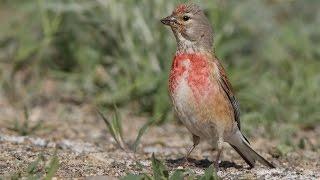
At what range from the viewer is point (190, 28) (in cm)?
584

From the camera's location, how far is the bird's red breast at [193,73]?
5.52 m

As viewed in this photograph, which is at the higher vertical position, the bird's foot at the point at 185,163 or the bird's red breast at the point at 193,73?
the bird's red breast at the point at 193,73

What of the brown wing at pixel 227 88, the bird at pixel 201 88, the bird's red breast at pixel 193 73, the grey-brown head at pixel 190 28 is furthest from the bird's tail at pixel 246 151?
the grey-brown head at pixel 190 28

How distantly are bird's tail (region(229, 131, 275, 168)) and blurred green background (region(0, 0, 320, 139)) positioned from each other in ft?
3.55

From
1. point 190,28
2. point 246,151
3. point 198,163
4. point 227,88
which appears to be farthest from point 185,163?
point 190,28

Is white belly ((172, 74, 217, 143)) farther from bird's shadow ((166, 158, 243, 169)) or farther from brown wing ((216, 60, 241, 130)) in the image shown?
bird's shadow ((166, 158, 243, 169))

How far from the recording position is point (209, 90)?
5.55m

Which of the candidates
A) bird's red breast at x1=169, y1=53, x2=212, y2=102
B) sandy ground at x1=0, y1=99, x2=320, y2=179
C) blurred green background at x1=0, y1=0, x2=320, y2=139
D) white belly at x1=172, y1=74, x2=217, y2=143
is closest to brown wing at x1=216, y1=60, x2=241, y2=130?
bird's red breast at x1=169, y1=53, x2=212, y2=102

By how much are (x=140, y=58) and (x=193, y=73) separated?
2116 mm

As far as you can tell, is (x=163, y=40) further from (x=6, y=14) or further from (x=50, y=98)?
(x=6, y=14)

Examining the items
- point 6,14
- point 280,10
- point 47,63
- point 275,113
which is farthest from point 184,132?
point 6,14

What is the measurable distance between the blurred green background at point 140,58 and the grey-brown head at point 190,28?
1.33m

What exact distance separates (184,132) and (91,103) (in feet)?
3.25

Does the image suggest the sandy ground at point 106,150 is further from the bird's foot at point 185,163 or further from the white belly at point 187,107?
the white belly at point 187,107
